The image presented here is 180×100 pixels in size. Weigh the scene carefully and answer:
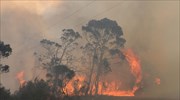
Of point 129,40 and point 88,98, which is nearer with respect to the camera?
point 88,98

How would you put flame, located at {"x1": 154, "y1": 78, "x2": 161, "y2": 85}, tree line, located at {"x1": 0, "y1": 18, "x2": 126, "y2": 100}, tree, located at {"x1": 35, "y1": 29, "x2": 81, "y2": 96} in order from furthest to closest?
flame, located at {"x1": 154, "y1": 78, "x2": 161, "y2": 85} → tree line, located at {"x1": 0, "y1": 18, "x2": 126, "y2": 100} → tree, located at {"x1": 35, "y1": 29, "x2": 81, "y2": 96}

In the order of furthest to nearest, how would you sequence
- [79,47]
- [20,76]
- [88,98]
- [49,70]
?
[20,76] < [79,47] < [49,70] < [88,98]

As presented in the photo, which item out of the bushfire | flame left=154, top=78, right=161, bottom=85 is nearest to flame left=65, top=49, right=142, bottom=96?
the bushfire

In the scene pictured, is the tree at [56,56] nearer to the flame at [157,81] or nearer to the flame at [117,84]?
the flame at [117,84]

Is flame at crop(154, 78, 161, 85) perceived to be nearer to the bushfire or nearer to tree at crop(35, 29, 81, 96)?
the bushfire

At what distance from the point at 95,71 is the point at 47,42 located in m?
13.5

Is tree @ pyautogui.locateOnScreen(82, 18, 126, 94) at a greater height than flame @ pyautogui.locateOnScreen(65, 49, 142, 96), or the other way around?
tree @ pyautogui.locateOnScreen(82, 18, 126, 94)

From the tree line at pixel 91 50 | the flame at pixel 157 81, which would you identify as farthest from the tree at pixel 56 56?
the flame at pixel 157 81

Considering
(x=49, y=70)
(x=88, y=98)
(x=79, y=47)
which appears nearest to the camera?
(x=88, y=98)

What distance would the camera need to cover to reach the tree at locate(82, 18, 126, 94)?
254ft

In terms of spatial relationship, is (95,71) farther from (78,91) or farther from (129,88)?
(78,91)

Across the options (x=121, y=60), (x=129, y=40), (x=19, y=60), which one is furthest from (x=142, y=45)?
(x=19, y=60)

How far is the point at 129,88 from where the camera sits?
8219cm

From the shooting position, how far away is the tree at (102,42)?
254 ft
